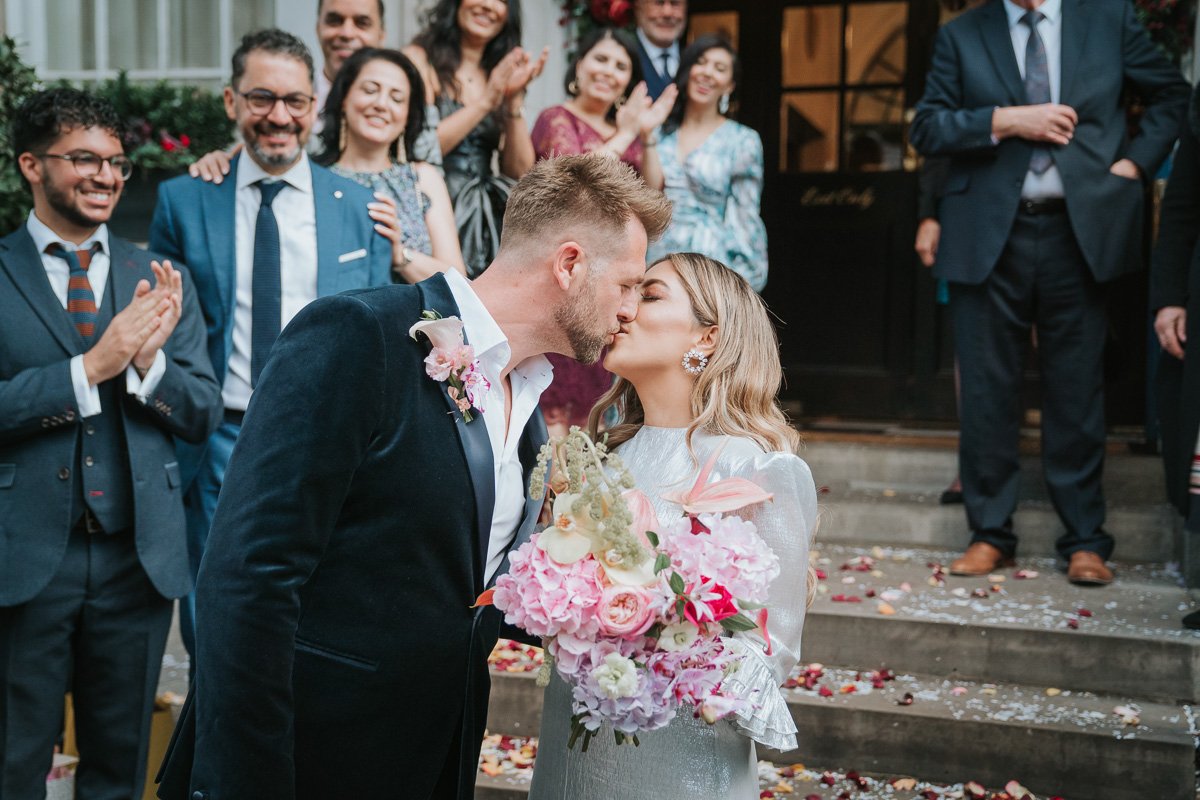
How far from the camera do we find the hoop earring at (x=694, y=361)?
2.73 m

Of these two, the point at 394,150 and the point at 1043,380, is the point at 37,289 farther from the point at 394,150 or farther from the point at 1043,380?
Result: the point at 1043,380

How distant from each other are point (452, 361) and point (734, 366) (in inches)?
34.1

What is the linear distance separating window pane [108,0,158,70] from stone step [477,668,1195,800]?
16.7ft

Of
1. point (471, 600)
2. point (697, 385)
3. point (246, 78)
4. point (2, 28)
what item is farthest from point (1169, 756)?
point (2, 28)

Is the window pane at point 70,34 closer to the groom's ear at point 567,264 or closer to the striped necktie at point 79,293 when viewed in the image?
the striped necktie at point 79,293

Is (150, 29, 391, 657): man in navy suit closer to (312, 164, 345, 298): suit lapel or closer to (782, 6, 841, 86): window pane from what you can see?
(312, 164, 345, 298): suit lapel

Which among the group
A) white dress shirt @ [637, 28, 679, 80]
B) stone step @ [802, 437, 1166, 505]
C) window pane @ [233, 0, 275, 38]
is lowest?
stone step @ [802, 437, 1166, 505]

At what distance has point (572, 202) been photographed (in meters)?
2.20

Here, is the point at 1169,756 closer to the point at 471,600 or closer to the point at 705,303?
the point at 705,303

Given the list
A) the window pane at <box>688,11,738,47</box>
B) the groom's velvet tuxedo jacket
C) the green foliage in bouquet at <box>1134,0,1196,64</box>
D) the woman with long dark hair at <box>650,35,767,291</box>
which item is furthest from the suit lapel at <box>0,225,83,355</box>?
the green foliage in bouquet at <box>1134,0,1196,64</box>

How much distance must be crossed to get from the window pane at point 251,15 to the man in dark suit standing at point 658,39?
221 centimetres

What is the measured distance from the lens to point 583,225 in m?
2.21

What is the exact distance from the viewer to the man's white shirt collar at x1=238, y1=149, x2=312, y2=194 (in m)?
3.82

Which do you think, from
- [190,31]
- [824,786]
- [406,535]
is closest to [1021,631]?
[824,786]
